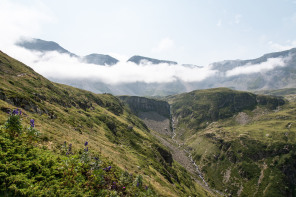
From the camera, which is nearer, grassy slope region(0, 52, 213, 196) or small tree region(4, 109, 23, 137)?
small tree region(4, 109, 23, 137)

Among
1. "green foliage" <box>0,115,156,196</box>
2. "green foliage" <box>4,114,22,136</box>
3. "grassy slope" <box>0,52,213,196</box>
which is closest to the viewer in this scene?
"green foliage" <box>0,115,156,196</box>

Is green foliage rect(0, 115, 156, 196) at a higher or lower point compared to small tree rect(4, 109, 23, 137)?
lower

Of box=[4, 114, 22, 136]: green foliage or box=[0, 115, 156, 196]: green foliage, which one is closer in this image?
box=[0, 115, 156, 196]: green foliage

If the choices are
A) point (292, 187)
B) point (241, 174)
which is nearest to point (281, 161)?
point (292, 187)

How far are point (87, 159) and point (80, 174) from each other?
2.20 metres

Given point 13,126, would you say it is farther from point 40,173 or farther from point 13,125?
point 40,173

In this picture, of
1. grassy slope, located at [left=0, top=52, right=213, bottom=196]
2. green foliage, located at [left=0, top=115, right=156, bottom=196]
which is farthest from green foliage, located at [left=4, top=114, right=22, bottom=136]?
grassy slope, located at [left=0, top=52, right=213, bottom=196]

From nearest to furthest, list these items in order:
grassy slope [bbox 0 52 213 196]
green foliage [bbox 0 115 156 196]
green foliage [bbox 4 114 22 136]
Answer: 1. green foliage [bbox 0 115 156 196]
2. green foliage [bbox 4 114 22 136]
3. grassy slope [bbox 0 52 213 196]

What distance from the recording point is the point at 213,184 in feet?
617

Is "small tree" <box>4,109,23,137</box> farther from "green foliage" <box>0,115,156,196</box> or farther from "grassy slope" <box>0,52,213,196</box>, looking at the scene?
"grassy slope" <box>0,52,213,196</box>

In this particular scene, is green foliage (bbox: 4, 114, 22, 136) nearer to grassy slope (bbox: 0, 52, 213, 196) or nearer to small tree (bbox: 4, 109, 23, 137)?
small tree (bbox: 4, 109, 23, 137)

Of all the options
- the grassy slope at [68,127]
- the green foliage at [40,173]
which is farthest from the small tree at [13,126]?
the grassy slope at [68,127]

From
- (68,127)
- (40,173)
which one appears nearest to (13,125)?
(40,173)

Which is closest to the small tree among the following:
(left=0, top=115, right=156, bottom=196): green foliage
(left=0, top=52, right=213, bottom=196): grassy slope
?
(left=0, top=115, right=156, bottom=196): green foliage
